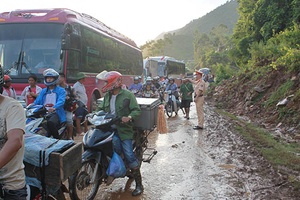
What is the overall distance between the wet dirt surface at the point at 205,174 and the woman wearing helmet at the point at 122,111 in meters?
0.56

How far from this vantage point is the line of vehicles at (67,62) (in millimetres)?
2516

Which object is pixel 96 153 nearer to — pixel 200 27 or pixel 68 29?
pixel 68 29

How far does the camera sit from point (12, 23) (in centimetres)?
813

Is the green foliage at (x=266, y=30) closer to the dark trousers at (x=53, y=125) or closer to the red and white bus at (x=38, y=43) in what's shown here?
the red and white bus at (x=38, y=43)

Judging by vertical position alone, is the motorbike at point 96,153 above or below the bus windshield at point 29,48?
below

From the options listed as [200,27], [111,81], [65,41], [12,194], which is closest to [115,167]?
[111,81]

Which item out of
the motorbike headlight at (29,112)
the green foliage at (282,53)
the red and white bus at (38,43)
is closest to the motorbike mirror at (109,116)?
the motorbike headlight at (29,112)

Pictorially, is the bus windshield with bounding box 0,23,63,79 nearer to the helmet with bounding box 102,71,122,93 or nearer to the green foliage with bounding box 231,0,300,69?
the helmet with bounding box 102,71,122,93

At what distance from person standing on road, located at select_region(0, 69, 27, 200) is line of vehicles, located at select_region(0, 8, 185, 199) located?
0.93 ft

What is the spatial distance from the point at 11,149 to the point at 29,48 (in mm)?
6538

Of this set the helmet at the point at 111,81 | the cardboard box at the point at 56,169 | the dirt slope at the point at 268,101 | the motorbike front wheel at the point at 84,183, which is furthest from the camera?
the dirt slope at the point at 268,101

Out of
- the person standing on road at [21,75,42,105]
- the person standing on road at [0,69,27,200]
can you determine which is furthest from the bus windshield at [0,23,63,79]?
the person standing on road at [0,69,27,200]

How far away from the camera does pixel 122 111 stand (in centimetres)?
414

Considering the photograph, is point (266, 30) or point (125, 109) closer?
point (125, 109)
